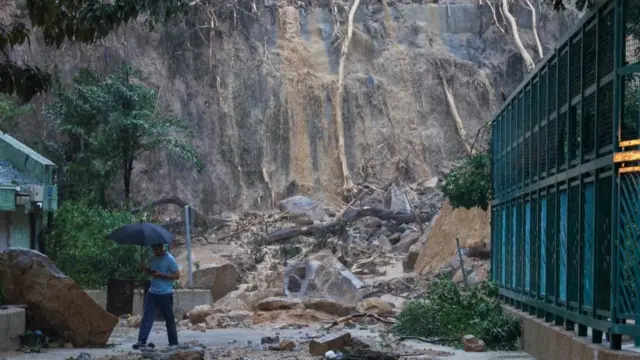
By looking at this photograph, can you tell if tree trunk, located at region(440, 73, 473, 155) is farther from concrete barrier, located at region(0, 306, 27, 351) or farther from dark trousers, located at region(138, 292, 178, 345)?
concrete barrier, located at region(0, 306, 27, 351)

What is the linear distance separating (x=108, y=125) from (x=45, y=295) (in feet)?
61.8

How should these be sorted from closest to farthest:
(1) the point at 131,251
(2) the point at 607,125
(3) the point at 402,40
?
(2) the point at 607,125 → (1) the point at 131,251 → (3) the point at 402,40

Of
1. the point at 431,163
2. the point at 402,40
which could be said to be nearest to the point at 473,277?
the point at 431,163

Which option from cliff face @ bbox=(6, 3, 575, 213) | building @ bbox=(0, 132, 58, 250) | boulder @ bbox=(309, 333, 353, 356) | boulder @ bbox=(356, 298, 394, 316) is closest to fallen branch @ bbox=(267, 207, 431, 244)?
cliff face @ bbox=(6, 3, 575, 213)

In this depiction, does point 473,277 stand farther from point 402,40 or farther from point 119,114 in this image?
point 402,40

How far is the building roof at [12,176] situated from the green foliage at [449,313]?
9940 mm

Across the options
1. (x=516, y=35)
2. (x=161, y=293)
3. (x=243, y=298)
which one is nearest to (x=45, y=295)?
(x=161, y=293)

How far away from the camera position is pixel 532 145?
48.8ft

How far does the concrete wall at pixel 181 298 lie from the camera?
25.8m

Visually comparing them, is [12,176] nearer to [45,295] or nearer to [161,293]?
[45,295]

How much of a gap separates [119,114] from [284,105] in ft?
48.6

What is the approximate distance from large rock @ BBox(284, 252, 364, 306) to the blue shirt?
10963mm

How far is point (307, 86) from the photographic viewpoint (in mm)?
48875

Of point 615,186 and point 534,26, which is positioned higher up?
point 534,26
